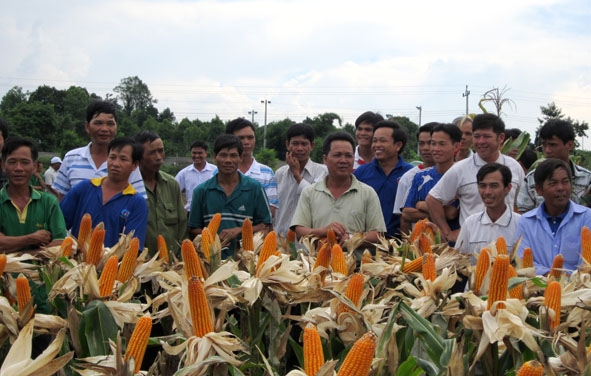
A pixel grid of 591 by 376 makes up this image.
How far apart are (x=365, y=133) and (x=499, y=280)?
163 inches

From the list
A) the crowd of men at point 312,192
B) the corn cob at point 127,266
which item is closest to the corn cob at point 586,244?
the crowd of men at point 312,192

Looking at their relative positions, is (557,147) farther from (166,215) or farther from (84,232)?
(84,232)

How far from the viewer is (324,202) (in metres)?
4.80

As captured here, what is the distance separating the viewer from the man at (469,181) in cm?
493

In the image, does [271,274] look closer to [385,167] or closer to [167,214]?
[167,214]

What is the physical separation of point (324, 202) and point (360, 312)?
2613mm

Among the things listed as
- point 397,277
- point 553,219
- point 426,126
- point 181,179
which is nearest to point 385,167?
point 426,126

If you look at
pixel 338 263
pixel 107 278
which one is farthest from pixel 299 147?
pixel 107 278

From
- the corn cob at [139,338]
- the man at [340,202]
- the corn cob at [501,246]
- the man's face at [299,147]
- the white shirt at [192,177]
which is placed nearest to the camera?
the corn cob at [139,338]

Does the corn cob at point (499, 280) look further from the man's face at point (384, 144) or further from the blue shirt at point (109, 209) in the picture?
the man's face at point (384, 144)

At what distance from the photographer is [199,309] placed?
6.23 ft

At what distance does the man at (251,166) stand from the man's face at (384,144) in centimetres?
111

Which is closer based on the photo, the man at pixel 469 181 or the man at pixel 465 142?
the man at pixel 469 181

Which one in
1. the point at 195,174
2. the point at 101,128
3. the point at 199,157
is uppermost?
the point at 101,128
